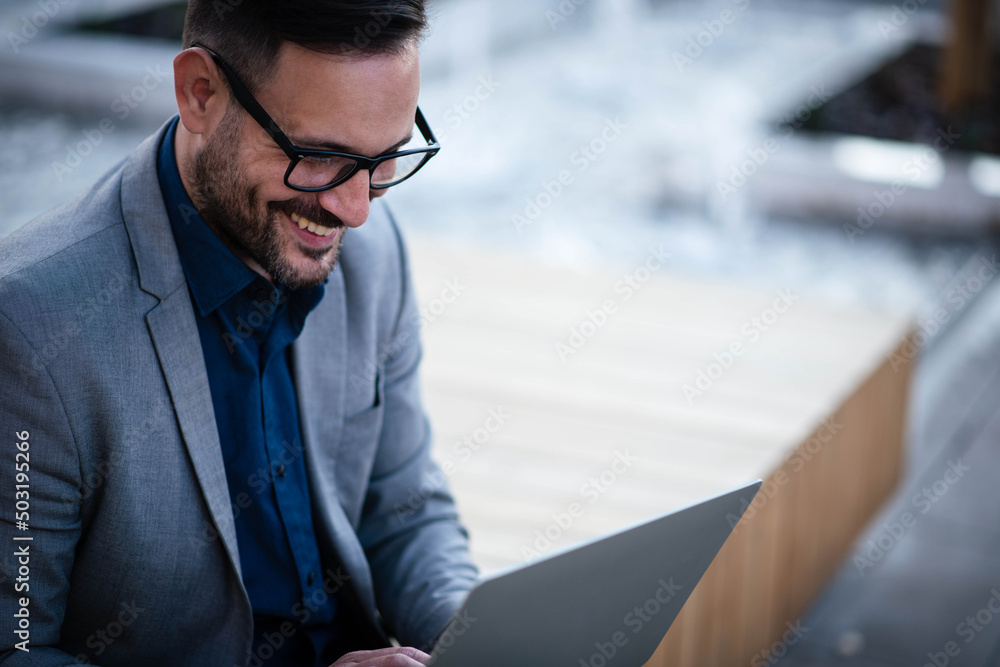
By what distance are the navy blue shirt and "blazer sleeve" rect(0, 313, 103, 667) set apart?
0.22m

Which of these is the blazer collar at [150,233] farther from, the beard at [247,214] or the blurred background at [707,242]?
the blurred background at [707,242]

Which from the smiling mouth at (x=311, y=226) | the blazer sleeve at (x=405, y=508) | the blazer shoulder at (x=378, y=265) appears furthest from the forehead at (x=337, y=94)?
the blazer sleeve at (x=405, y=508)

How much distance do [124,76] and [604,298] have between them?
16.6 feet

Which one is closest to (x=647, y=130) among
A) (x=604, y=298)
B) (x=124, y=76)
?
(x=124, y=76)

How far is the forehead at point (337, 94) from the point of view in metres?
1.14

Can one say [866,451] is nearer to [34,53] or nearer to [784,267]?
[784,267]

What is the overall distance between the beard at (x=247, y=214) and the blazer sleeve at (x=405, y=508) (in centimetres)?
36

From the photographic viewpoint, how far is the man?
1.15m

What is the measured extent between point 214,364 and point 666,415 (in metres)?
1.68

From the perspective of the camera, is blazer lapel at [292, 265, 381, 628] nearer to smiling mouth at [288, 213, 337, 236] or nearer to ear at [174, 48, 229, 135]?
smiling mouth at [288, 213, 337, 236]

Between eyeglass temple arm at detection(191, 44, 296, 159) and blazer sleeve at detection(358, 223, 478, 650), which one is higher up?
eyeglass temple arm at detection(191, 44, 296, 159)

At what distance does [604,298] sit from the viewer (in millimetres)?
3430

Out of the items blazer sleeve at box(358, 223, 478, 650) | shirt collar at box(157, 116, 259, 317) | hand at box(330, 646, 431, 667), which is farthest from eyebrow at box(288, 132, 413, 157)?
hand at box(330, 646, 431, 667)

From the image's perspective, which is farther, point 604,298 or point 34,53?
point 34,53
